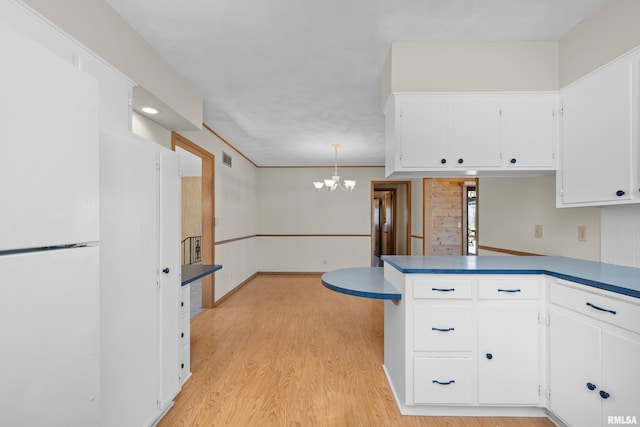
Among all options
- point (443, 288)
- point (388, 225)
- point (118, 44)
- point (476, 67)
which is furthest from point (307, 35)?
point (388, 225)

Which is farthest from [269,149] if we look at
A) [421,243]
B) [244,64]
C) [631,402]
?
[631,402]

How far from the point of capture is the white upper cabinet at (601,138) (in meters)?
1.69

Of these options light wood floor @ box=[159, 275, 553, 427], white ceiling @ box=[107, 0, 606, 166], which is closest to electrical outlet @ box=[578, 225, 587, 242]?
light wood floor @ box=[159, 275, 553, 427]

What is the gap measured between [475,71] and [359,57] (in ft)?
3.01

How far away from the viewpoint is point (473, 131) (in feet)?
7.36

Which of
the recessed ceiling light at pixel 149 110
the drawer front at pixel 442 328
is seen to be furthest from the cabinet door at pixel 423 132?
the recessed ceiling light at pixel 149 110

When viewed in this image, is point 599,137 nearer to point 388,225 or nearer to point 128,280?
point 128,280

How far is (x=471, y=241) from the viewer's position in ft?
19.0

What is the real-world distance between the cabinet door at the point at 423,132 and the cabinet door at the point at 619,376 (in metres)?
1.41

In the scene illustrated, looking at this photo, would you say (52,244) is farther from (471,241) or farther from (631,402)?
(471,241)

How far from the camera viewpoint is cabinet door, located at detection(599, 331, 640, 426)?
4.40ft

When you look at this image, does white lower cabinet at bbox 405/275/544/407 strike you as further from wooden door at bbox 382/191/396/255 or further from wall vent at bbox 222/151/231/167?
wooden door at bbox 382/191/396/255

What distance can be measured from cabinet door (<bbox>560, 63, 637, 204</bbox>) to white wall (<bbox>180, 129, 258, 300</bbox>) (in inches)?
147

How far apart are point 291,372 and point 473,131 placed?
8.10ft
